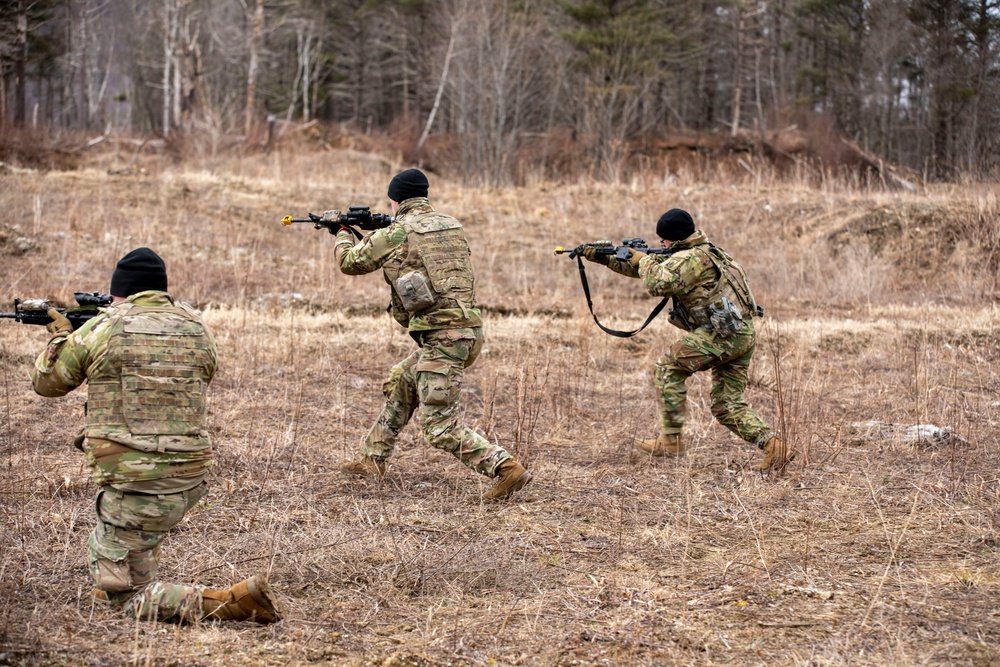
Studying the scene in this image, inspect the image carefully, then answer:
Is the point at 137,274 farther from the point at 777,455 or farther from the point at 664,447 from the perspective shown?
the point at 777,455

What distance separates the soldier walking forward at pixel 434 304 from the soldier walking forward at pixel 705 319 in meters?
1.16

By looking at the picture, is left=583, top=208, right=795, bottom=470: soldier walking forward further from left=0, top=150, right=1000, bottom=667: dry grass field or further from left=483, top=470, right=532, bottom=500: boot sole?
left=483, top=470, right=532, bottom=500: boot sole

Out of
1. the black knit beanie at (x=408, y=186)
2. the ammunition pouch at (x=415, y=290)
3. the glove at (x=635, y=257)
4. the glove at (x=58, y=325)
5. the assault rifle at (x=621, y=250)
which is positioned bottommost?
the glove at (x=58, y=325)

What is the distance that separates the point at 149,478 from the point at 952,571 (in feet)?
11.6

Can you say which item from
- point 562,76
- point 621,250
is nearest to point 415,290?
point 621,250

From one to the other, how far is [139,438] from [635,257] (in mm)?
3460

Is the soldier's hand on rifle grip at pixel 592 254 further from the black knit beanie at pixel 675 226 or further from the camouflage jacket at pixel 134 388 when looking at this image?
the camouflage jacket at pixel 134 388

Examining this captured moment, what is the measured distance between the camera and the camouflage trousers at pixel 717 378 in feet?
19.1

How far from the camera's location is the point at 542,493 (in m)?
5.45

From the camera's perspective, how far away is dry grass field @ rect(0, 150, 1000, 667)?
3.53 meters

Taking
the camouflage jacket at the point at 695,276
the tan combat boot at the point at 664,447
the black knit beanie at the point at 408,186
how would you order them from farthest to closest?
the tan combat boot at the point at 664,447
the camouflage jacket at the point at 695,276
the black knit beanie at the point at 408,186

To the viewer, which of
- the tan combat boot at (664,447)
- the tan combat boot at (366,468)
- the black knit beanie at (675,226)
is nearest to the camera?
the tan combat boot at (366,468)

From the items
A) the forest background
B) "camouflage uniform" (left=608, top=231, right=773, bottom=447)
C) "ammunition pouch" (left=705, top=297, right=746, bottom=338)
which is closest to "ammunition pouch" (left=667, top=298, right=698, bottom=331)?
"camouflage uniform" (left=608, top=231, right=773, bottom=447)

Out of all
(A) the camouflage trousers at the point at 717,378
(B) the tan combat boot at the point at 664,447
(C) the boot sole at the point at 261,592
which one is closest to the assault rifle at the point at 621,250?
(A) the camouflage trousers at the point at 717,378
